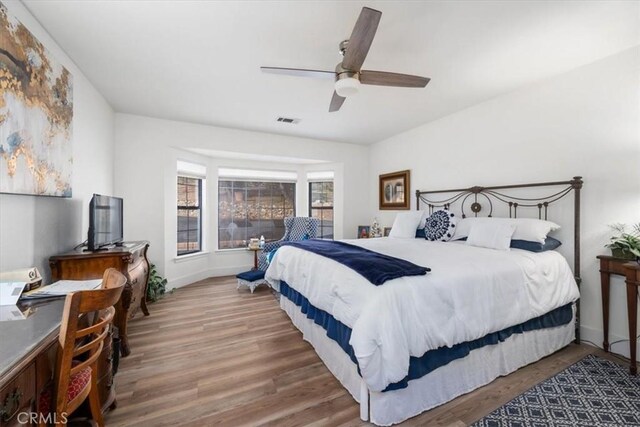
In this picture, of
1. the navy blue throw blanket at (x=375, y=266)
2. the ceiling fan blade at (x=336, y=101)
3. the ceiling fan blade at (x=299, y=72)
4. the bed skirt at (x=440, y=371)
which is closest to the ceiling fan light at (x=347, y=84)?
the ceiling fan blade at (x=299, y=72)

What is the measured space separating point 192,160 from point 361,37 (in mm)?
3807

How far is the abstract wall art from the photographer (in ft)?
5.09

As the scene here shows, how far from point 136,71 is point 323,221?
4021mm

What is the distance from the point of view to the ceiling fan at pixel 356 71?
1575mm

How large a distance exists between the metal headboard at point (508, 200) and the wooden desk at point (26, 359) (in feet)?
12.7

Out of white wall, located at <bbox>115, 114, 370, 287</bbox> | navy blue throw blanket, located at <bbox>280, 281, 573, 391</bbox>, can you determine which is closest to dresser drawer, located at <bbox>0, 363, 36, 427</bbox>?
navy blue throw blanket, located at <bbox>280, 281, 573, 391</bbox>

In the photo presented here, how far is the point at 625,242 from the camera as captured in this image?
215 centimetres

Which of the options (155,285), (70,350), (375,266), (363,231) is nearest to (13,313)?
(70,350)

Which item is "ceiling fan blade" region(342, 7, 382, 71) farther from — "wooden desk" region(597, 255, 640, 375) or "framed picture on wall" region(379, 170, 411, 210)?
"framed picture on wall" region(379, 170, 411, 210)

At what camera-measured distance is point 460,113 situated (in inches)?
144

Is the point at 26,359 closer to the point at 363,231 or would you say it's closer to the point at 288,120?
the point at 288,120

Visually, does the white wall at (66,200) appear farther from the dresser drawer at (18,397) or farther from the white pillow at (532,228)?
the white pillow at (532,228)

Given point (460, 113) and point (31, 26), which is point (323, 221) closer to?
point (460, 113)

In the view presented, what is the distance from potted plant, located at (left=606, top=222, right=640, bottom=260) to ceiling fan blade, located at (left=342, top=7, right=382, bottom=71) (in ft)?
Answer: 8.56
